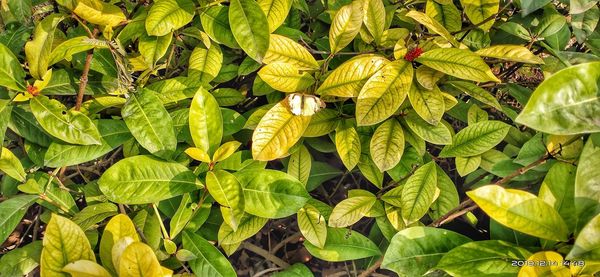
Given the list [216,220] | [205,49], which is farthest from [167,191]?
[205,49]

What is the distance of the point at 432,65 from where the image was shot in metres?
1.17

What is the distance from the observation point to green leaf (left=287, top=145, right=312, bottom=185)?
4.37 ft

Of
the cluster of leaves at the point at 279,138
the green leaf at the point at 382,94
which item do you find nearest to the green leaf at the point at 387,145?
the cluster of leaves at the point at 279,138

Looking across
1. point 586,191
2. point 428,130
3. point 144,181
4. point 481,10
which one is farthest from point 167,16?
point 586,191

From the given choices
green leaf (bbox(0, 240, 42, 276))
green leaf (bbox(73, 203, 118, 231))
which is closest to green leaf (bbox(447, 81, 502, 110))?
green leaf (bbox(73, 203, 118, 231))

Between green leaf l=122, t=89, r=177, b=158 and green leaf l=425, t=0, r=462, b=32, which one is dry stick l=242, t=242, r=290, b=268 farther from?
green leaf l=425, t=0, r=462, b=32

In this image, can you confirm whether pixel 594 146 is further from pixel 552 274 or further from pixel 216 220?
pixel 216 220

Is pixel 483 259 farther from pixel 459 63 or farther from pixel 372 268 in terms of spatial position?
pixel 459 63

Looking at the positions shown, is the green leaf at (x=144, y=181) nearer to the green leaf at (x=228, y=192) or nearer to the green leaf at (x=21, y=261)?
the green leaf at (x=228, y=192)

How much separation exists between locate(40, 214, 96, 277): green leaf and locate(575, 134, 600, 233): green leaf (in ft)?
3.64

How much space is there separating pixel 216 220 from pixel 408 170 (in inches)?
21.8

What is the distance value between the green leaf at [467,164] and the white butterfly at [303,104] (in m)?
0.43

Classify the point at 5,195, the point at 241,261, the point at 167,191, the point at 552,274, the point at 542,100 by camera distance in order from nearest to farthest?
1. the point at 542,100
2. the point at 552,274
3. the point at 167,191
4. the point at 5,195
5. the point at 241,261

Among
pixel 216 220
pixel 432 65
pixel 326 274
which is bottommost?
pixel 326 274
